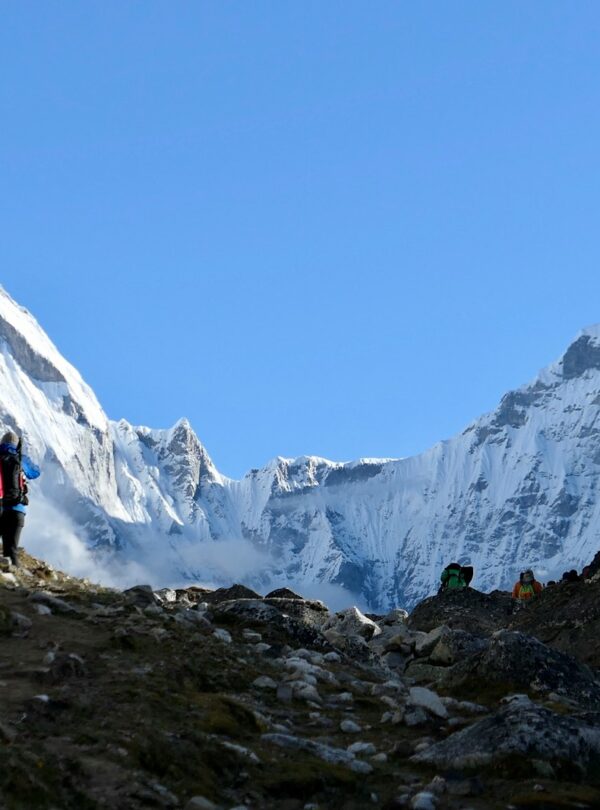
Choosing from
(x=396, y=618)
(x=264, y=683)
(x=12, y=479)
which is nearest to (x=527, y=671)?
(x=264, y=683)

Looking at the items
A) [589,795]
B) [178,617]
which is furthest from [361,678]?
[589,795]

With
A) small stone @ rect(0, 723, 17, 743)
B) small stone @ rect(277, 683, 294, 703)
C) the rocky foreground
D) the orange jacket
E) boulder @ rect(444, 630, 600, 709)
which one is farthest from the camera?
the orange jacket

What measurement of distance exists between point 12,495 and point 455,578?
1718 centimetres

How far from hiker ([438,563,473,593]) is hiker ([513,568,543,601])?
1563 mm

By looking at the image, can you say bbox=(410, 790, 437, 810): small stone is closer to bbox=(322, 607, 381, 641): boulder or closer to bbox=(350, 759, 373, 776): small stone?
bbox=(350, 759, 373, 776): small stone

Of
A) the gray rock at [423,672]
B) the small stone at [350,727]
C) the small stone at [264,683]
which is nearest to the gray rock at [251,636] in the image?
the gray rock at [423,672]

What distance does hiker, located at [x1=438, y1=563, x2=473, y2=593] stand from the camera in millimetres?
34781

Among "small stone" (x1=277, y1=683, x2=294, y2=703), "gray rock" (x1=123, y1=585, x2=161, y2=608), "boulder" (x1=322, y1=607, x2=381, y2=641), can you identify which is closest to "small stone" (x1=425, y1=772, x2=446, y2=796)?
"small stone" (x1=277, y1=683, x2=294, y2=703)

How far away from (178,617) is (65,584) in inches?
163

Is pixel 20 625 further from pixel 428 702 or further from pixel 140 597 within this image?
pixel 428 702

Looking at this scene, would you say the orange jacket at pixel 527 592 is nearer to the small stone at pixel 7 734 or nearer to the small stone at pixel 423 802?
the small stone at pixel 423 802

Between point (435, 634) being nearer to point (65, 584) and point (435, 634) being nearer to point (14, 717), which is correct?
point (65, 584)

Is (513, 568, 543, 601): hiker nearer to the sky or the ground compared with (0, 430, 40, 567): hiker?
nearer to the sky

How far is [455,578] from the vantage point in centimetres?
3541
